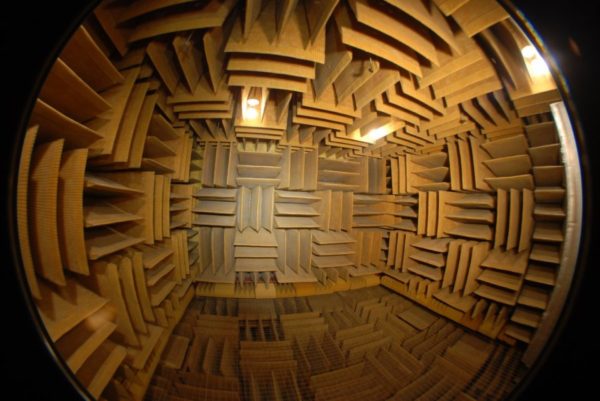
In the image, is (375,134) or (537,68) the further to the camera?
(375,134)

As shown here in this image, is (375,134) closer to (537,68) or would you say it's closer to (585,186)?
(537,68)

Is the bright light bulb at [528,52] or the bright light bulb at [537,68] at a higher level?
the bright light bulb at [528,52]

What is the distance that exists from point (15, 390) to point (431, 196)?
437 cm

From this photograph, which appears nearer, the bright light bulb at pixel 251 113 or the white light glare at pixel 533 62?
the white light glare at pixel 533 62

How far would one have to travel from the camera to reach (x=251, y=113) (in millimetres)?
2494

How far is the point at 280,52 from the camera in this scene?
149 centimetres

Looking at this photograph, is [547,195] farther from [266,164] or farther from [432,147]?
[266,164]

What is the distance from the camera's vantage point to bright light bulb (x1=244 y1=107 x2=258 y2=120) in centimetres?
243

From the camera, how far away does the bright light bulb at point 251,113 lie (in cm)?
243

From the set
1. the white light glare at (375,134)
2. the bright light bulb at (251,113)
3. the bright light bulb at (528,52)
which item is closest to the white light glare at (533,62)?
the bright light bulb at (528,52)

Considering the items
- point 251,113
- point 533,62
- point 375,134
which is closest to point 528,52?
point 533,62

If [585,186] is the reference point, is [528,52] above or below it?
above

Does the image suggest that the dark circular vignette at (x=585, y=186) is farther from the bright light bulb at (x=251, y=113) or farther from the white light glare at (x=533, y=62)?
the bright light bulb at (x=251, y=113)

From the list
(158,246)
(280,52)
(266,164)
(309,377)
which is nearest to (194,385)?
(309,377)
